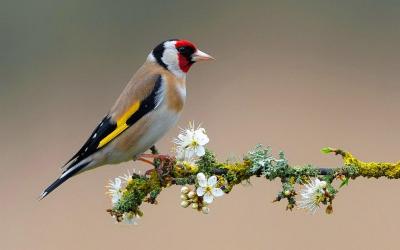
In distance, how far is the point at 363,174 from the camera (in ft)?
10.6

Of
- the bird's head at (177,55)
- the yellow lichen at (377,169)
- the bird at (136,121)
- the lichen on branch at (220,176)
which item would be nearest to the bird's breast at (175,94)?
the bird at (136,121)

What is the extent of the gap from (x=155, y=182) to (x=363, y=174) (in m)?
0.80

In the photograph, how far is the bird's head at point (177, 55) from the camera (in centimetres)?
511

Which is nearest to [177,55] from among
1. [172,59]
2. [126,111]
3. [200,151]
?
[172,59]

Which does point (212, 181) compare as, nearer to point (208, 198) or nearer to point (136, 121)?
point (208, 198)

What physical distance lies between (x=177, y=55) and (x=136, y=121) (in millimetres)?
548

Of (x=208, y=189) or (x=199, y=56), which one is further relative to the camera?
(x=199, y=56)

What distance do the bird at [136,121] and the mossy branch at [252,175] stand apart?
943 mm

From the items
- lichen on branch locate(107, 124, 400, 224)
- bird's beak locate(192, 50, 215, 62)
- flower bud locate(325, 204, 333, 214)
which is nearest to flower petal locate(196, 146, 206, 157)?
lichen on branch locate(107, 124, 400, 224)

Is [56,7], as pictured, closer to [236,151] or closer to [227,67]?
[227,67]

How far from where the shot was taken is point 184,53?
5.12 metres

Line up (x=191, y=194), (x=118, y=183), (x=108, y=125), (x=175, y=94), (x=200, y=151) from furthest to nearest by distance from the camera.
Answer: (x=175, y=94) < (x=108, y=125) < (x=118, y=183) < (x=200, y=151) < (x=191, y=194)

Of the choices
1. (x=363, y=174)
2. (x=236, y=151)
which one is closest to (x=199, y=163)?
(x=363, y=174)

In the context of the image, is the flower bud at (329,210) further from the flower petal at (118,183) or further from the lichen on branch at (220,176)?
the flower petal at (118,183)
